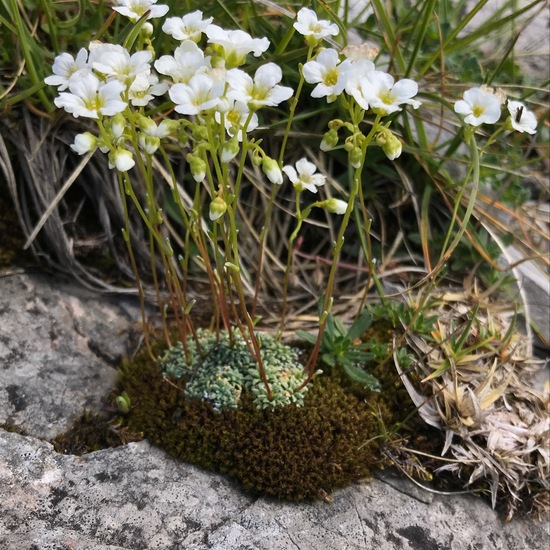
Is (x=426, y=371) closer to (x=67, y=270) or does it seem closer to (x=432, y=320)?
(x=432, y=320)

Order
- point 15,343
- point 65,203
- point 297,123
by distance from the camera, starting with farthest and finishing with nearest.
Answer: point 297,123
point 65,203
point 15,343

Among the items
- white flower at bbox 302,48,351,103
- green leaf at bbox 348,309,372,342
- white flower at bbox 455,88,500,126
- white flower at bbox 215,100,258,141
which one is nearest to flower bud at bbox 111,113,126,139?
white flower at bbox 215,100,258,141

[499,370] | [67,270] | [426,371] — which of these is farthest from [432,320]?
[67,270]

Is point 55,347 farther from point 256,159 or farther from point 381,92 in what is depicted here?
point 381,92

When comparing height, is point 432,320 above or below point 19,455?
above

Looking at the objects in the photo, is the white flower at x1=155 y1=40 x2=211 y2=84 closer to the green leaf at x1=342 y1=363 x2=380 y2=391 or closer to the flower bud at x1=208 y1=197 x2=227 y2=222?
the flower bud at x1=208 y1=197 x2=227 y2=222

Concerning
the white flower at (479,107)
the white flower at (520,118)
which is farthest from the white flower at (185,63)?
the white flower at (520,118)
